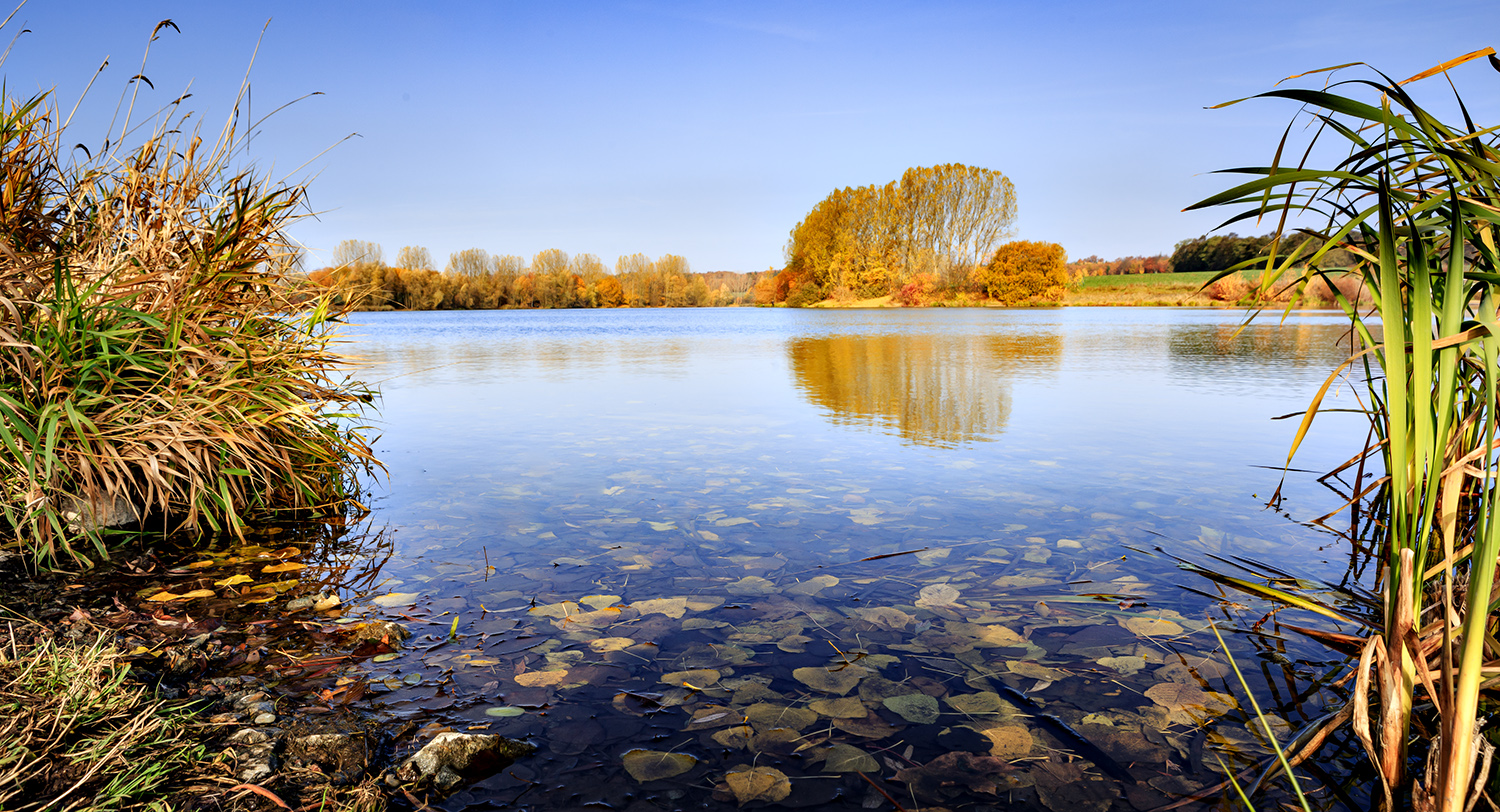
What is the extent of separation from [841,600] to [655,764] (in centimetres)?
100

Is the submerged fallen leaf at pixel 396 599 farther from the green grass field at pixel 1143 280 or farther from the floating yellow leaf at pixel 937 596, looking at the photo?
the green grass field at pixel 1143 280

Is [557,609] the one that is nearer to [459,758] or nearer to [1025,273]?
[459,758]

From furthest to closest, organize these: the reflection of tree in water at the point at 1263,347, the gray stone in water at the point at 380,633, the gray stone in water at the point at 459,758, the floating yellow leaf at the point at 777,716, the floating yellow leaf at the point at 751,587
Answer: the reflection of tree in water at the point at 1263,347
the floating yellow leaf at the point at 751,587
the gray stone in water at the point at 380,633
the floating yellow leaf at the point at 777,716
the gray stone in water at the point at 459,758

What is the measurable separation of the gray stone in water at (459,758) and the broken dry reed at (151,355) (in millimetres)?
1679

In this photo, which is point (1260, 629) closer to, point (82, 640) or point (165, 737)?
point (165, 737)

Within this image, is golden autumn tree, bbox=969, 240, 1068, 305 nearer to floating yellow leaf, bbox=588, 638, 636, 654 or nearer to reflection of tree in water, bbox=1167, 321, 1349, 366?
reflection of tree in water, bbox=1167, 321, 1349, 366

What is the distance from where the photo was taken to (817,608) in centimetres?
241

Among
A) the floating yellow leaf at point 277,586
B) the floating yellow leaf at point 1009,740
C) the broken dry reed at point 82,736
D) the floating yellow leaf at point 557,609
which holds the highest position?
the broken dry reed at point 82,736

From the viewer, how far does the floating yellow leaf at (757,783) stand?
1.53m

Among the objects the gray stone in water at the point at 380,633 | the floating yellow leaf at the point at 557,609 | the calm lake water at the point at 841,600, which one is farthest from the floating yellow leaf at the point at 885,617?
the gray stone in water at the point at 380,633

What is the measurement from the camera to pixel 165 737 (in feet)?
4.89

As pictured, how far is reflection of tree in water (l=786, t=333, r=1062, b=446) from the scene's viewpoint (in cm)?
585

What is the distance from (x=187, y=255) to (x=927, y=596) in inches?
125

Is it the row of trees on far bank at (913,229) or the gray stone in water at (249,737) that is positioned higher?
the row of trees on far bank at (913,229)
